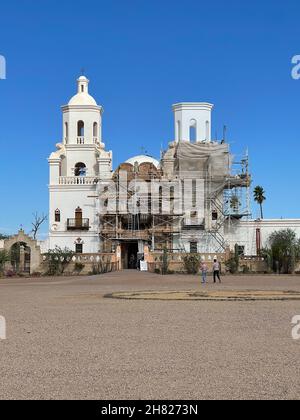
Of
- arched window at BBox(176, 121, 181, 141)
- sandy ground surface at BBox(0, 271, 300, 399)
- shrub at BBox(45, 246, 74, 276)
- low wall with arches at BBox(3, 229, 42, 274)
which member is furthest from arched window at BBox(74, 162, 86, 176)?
sandy ground surface at BBox(0, 271, 300, 399)

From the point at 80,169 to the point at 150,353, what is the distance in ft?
178

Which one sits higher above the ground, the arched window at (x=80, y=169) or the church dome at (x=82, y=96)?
A: the church dome at (x=82, y=96)

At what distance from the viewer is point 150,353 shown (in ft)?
38.9

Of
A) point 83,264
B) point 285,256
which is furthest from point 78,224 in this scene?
point 285,256

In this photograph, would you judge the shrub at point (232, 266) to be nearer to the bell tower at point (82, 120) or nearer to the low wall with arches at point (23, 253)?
the low wall with arches at point (23, 253)

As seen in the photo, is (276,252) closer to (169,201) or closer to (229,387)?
(169,201)

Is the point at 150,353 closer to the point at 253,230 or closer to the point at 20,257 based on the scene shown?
the point at 20,257

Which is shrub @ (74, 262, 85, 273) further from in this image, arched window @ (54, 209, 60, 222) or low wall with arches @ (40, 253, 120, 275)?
arched window @ (54, 209, 60, 222)

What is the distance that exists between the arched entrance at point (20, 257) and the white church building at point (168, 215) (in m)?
10.5

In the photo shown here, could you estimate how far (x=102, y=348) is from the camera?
1251 centimetres

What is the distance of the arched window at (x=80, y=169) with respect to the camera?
213 ft

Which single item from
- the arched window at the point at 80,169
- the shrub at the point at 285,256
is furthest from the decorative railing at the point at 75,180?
the shrub at the point at 285,256

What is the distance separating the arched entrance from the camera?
5041cm
